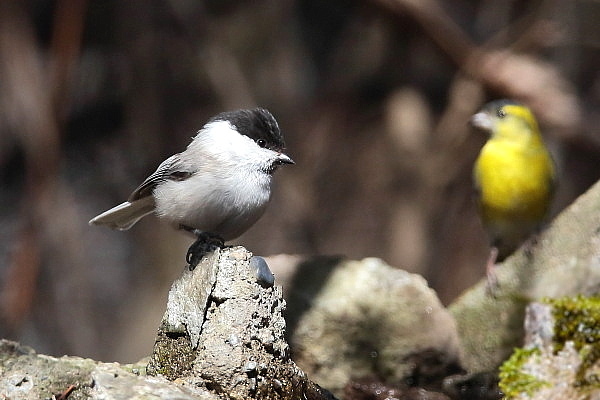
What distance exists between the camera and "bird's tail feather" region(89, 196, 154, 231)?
15.5 feet

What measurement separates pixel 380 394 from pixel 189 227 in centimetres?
117

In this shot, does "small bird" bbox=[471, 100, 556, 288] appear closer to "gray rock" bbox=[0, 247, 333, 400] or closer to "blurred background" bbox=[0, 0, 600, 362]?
"gray rock" bbox=[0, 247, 333, 400]

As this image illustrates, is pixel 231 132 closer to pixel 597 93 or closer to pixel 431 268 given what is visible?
pixel 431 268

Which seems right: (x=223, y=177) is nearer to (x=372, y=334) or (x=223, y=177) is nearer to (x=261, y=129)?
(x=261, y=129)

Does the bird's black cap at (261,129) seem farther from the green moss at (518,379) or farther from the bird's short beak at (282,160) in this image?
the green moss at (518,379)

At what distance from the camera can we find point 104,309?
29.2 ft

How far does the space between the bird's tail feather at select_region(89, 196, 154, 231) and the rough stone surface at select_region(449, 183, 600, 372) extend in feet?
5.31

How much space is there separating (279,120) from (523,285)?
186 inches

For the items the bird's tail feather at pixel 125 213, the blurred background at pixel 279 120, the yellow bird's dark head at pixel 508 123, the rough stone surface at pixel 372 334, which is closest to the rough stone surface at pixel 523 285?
the rough stone surface at pixel 372 334

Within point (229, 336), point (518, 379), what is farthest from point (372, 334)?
point (229, 336)

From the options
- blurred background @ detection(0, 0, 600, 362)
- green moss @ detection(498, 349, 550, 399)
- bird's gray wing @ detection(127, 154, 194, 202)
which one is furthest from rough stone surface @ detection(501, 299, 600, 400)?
blurred background @ detection(0, 0, 600, 362)

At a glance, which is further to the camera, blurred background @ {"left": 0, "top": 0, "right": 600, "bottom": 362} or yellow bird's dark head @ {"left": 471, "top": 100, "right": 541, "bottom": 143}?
blurred background @ {"left": 0, "top": 0, "right": 600, "bottom": 362}

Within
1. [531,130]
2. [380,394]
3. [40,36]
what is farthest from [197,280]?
[40,36]

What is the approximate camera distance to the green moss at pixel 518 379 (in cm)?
321
